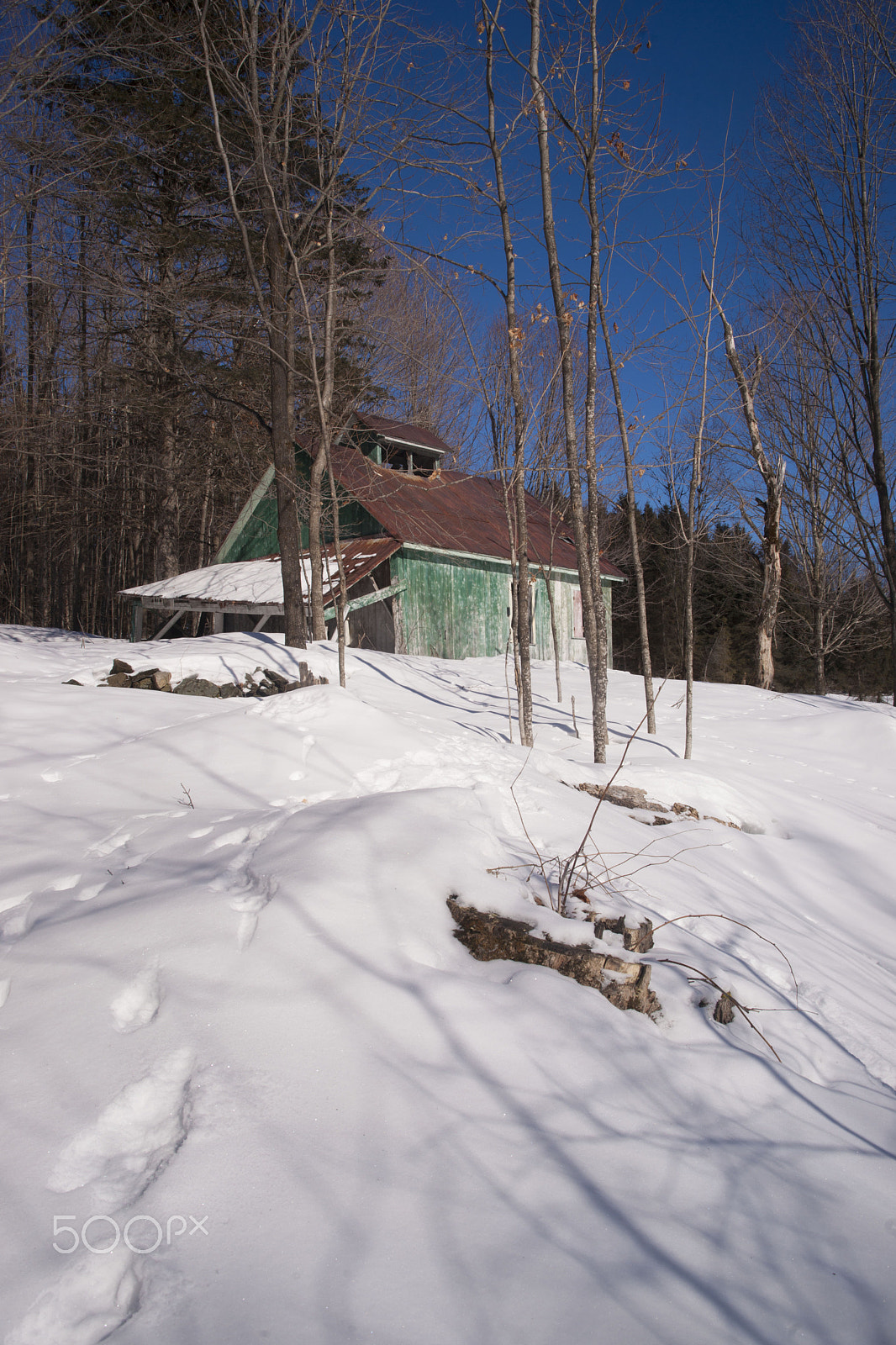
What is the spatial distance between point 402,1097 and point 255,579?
12.9m

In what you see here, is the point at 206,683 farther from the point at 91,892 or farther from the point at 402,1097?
the point at 402,1097

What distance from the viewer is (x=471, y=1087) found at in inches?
72.7

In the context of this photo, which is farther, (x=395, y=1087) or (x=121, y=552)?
(x=121, y=552)

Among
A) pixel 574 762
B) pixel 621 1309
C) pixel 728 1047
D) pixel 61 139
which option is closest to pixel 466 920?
pixel 728 1047

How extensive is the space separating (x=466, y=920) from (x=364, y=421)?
1532 centimetres

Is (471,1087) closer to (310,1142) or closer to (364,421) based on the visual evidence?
(310,1142)

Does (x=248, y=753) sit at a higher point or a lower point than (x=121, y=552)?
lower

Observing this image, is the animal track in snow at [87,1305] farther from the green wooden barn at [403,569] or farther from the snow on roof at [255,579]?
the green wooden barn at [403,569]

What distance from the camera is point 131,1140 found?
160cm

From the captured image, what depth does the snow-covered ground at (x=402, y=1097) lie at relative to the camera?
1338mm

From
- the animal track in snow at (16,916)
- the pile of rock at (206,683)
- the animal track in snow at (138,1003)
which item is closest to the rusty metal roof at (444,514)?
the pile of rock at (206,683)

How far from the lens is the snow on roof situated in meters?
12.8

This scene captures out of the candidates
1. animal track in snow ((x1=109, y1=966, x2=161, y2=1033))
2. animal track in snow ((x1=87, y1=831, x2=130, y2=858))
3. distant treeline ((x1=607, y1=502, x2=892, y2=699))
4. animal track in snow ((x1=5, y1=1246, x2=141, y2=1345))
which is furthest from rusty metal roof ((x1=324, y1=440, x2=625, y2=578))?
animal track in snow ((x1=5, y1=1246, x2=141, y2=1345))
